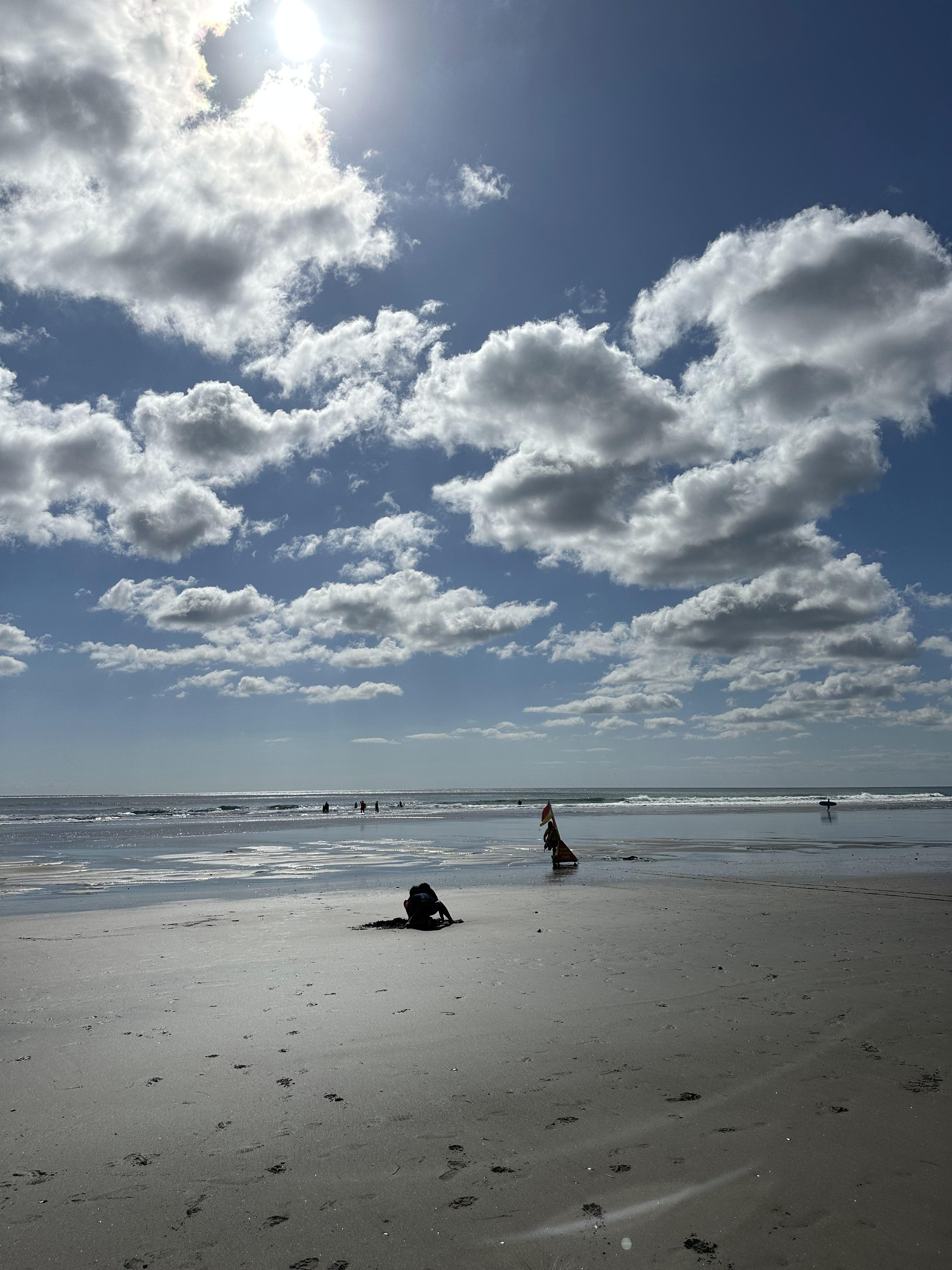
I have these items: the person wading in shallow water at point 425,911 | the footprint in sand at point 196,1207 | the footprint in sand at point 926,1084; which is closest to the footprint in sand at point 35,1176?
the footprint in sand at point 196,1207

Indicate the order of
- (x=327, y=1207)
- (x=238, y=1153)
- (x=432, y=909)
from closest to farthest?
(x=327, y=1207)
(x=238, y=1153)
(x=432, y=909)

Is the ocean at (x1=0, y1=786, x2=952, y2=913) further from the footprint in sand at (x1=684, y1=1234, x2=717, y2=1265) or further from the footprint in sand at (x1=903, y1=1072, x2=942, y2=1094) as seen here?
the footprint in sand at (x1=684, y1=1234, x2=717, y2=1265)

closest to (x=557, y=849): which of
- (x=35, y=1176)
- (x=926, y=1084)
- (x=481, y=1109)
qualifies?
(x=926, y=1084)

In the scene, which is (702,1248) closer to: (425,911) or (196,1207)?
(196,1207)

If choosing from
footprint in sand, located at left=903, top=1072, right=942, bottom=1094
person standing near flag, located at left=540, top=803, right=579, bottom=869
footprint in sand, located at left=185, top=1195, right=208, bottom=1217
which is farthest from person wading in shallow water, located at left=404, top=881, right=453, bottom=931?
person standing near flag, located at left=540, top=803, right=579, bottom=869

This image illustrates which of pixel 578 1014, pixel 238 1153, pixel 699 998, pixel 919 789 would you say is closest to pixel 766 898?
pixel 699 998

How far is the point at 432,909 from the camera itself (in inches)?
514

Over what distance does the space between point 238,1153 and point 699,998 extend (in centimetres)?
537

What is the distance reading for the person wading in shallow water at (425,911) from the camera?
508 inches

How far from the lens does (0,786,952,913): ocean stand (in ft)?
69.9

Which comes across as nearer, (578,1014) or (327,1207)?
(327,1207)

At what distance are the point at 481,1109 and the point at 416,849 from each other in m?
29.5

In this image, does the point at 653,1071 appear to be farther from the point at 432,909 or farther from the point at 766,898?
the point at 766,898

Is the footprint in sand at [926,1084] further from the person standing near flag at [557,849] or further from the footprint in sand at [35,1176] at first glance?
the person standing near flag at [557,849]
